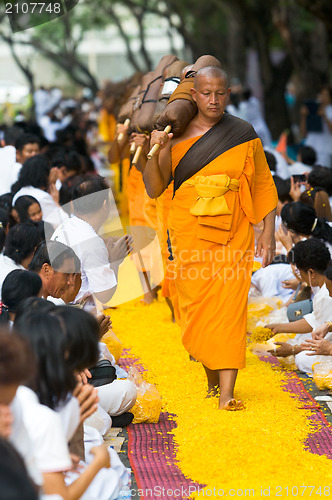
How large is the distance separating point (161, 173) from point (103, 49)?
46131mm

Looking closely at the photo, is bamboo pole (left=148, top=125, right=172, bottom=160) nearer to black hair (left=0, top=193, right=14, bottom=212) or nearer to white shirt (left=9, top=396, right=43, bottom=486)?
black hair (left=0, top=193, right=14, bottom=212)

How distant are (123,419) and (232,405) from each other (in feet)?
2.10

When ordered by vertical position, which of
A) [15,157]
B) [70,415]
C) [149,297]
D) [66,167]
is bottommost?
[149,297]

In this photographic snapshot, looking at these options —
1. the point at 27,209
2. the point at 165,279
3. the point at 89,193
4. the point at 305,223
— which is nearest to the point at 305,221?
the point at 305,223

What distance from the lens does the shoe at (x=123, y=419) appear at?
4.84 metres

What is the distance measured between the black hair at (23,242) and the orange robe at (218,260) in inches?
40.1

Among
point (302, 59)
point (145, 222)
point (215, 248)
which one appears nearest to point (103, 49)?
point (302, 59)

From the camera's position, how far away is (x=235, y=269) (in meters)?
5.08

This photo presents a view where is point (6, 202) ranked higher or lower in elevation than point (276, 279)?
higher

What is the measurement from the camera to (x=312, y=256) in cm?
592

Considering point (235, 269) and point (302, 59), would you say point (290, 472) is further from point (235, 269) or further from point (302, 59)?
point (302, 59)

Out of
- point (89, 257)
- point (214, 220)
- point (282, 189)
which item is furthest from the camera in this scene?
point (282, 189)

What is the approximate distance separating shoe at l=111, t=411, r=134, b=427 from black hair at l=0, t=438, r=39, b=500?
2.62m

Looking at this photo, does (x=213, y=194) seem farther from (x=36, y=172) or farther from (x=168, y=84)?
(x=36, y=172)
